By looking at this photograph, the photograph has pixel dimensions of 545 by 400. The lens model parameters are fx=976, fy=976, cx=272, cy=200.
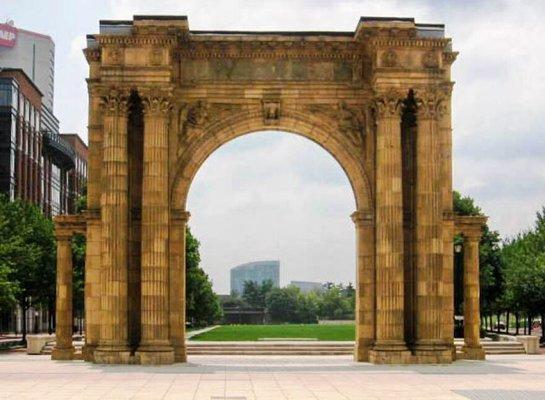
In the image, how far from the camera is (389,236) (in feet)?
108

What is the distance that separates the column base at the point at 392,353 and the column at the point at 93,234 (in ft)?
31.6

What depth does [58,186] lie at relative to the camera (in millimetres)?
102125

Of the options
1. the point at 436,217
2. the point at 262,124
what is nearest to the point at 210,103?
the point at 262,124

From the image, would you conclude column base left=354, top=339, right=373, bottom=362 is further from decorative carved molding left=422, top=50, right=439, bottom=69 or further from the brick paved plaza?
decorative carved molding left=422, top=50, right=439, bottom=69

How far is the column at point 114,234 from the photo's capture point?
107ft

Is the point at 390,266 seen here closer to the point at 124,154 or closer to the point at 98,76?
the point at 124,154

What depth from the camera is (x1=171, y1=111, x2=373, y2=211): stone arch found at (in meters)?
34.2

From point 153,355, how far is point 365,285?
778cm

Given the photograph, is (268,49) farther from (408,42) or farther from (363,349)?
(363,349)

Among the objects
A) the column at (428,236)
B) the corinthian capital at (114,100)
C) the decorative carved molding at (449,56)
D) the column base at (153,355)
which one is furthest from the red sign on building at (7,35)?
the column at (428,236)

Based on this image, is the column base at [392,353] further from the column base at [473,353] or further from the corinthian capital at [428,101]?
the corinthian capital at [428,101]

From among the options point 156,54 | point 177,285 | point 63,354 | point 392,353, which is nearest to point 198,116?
point 156,54

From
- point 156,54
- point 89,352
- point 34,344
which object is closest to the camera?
point 156,54

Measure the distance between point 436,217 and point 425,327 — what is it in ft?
12.2
